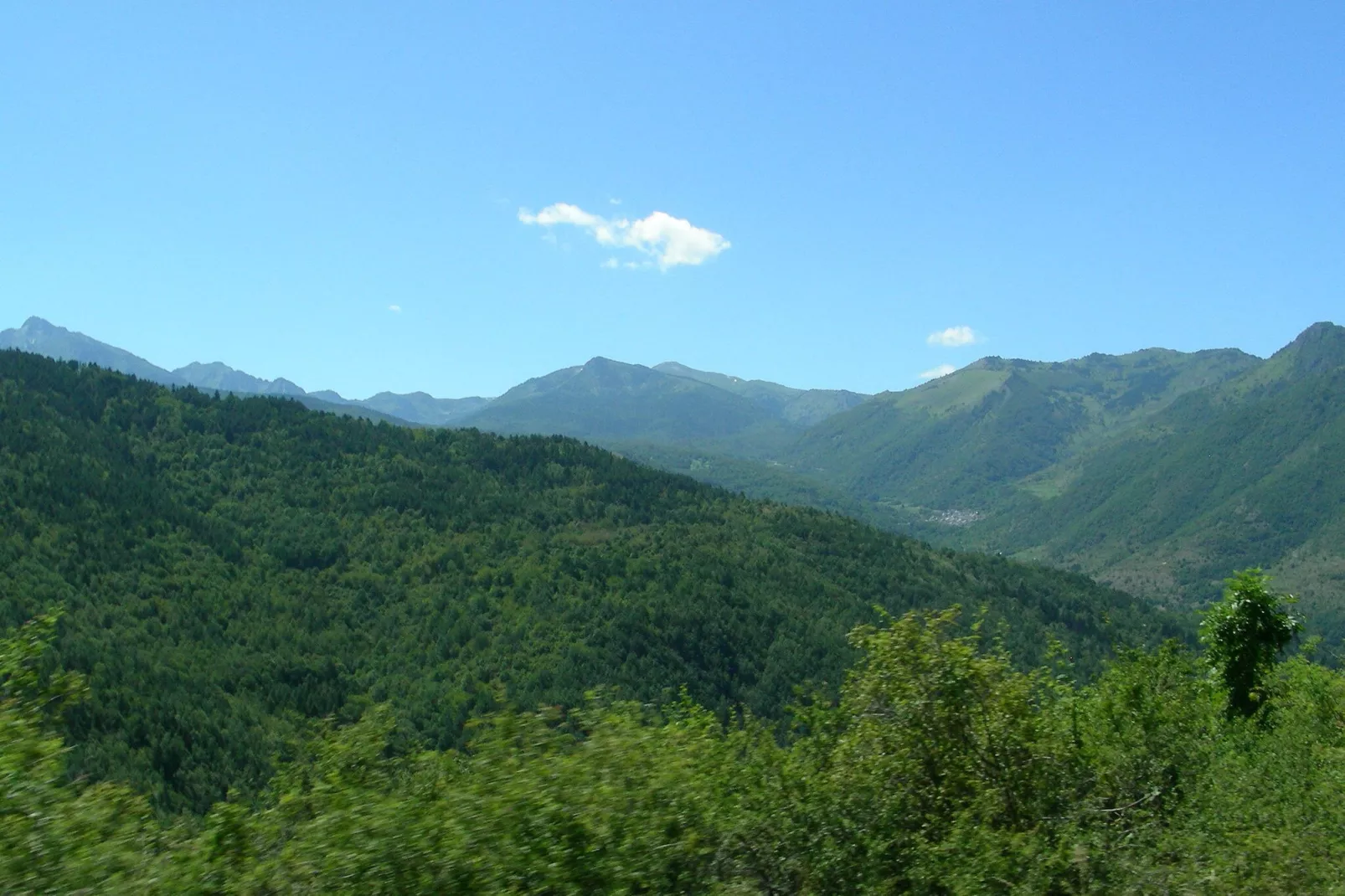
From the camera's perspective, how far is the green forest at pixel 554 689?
10.2 metres

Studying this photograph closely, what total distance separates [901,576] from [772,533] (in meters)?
24.1

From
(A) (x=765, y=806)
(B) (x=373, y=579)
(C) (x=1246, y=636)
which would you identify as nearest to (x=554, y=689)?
(B) (x=373, y=579)

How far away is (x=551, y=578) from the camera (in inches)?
4560

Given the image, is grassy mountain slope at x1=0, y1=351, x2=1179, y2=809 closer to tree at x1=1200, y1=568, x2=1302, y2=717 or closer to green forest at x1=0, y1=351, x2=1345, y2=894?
green forest at x1=0, y1=351, x2=1345, y2=894

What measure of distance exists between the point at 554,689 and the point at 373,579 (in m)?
38.2

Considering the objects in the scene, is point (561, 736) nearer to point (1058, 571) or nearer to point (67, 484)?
point (67, 484)

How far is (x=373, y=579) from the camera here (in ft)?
373

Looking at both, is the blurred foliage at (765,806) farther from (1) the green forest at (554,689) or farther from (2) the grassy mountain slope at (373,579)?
(2) the grassy mountain slope at (373,579)

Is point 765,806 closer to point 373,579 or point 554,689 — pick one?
point 554,689

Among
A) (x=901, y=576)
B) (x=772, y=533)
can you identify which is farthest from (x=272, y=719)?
(x=901, y=576)

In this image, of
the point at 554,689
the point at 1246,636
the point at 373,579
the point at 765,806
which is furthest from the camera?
the point at 373,579

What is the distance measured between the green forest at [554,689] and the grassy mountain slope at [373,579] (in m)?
0.52

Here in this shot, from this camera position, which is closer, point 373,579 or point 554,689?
point 554,689

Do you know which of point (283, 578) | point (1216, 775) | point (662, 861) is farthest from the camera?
point (283, 578)
